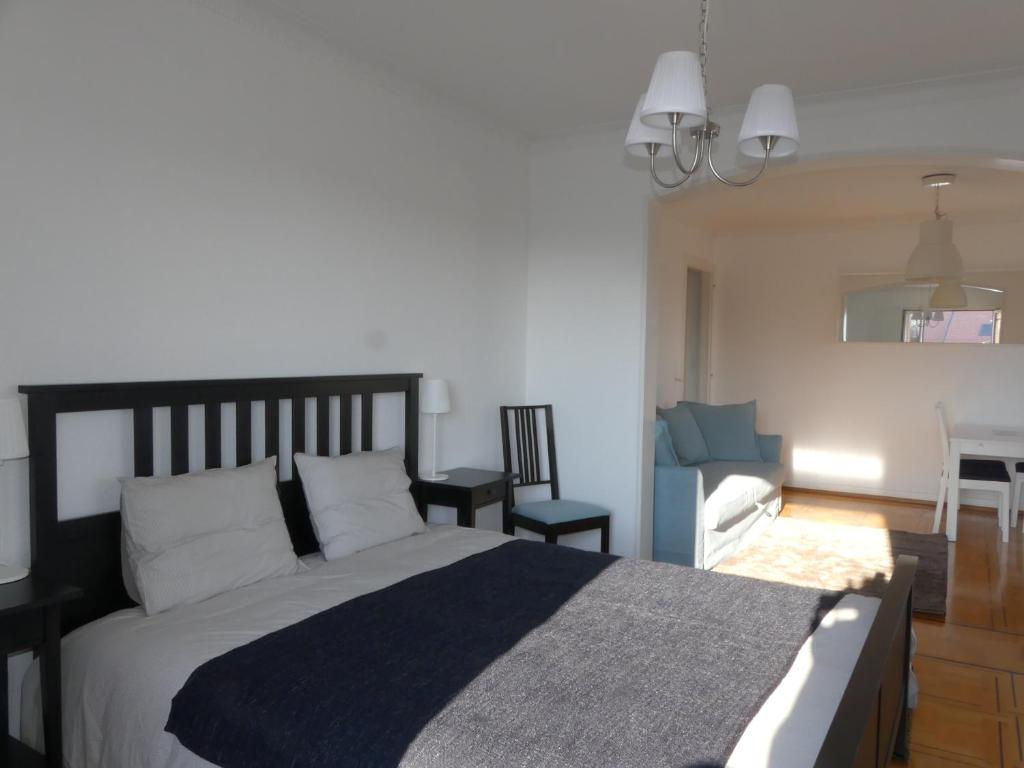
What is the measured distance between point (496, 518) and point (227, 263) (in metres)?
2.25

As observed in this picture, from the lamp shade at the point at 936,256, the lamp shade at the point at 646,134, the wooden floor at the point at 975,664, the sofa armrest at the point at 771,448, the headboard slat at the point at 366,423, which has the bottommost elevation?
the wooden floor at the point at 975,664

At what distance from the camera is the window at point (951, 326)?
6.41 metres

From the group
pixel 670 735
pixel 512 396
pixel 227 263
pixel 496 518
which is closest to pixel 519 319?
pixel 512 396

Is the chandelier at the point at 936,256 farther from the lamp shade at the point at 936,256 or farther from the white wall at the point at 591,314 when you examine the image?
the white wall at the point at 591,314

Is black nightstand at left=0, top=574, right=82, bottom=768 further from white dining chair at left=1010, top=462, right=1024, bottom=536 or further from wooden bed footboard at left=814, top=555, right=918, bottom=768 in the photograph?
white dining chair at left=1010, top=462, right=1024, bottom=536

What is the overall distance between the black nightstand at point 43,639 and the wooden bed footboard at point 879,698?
1833 mm

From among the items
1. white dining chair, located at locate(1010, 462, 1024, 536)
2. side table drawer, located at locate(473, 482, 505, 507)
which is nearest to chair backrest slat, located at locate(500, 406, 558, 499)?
side table drawer, located at locate(473, 482, 505, 507)

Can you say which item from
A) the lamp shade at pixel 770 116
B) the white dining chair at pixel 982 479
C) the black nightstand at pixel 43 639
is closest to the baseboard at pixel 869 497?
the white dining chair at pixel 982 479

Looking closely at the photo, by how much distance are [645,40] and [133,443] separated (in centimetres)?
248

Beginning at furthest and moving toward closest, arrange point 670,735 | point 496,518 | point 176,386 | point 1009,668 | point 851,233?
point 851,233
point 496,518
point 1009,668
point 176,386
point 670,735

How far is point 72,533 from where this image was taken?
7.74 ft

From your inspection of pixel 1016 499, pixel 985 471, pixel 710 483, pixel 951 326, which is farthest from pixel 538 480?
pixel 951 326

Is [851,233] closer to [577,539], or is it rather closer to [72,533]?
[577,539]

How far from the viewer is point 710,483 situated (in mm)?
5027
